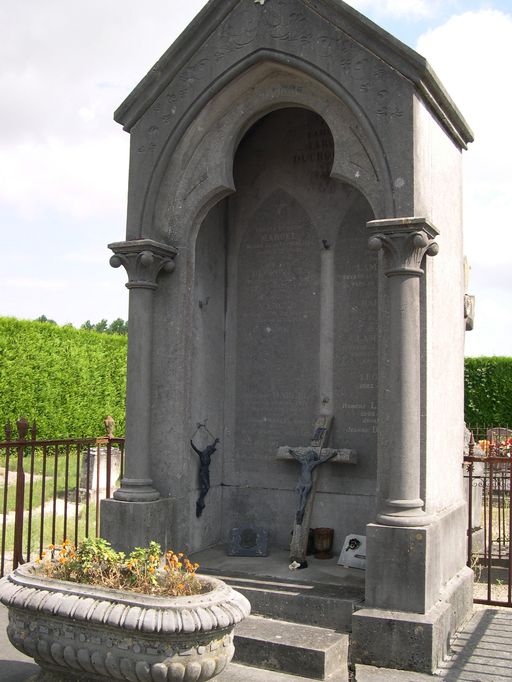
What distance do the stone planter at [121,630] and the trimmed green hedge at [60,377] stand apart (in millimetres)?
13108

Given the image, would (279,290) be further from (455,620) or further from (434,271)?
(455,620)

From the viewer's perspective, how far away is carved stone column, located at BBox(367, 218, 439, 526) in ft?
16.6

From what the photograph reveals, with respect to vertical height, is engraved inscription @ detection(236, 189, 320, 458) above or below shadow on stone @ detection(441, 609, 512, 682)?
above

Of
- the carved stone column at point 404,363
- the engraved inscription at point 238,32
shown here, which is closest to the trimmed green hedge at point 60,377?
the engraved inscription at point 238,32

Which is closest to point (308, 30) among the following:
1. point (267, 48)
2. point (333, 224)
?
point (267, 48)

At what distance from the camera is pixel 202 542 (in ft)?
21.5

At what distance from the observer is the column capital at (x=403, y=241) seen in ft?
16.7

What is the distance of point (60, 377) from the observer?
60.1 ft

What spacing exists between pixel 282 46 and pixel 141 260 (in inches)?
80.5

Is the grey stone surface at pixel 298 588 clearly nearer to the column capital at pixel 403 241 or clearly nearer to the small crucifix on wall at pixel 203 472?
the small crucifix on wall at pixel 203 472

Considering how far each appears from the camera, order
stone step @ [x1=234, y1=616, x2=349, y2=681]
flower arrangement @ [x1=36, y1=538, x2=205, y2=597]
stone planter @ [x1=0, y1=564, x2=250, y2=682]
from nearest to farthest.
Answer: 1. stone planter @ [x1=0, y1=564, x2=250, y2=682]
2. flower arrangement @ [x1=36, y1=538, x2=205, y2=597]
3. stone step @ [x1=234, y1=616, x2=349, y2=681]

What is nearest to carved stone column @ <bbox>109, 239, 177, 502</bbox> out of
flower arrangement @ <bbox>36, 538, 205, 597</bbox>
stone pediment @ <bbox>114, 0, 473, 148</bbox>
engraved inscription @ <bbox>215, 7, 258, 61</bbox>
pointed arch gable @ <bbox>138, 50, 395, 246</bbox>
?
pointed arch gable @ <bbox>138, 50, 395, 246</bbox>

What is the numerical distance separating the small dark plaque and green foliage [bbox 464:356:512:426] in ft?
52.0

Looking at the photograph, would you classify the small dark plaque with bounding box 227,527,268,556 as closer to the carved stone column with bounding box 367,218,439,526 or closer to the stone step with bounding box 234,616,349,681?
the stone step with bounding box 234,616,349,681
